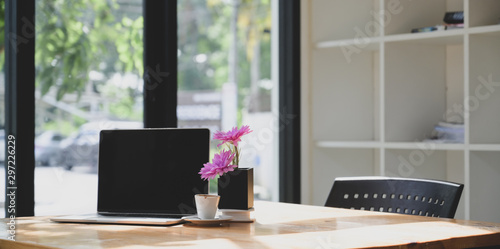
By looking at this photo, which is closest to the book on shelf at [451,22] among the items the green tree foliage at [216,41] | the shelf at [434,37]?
the shelf at [434,37]

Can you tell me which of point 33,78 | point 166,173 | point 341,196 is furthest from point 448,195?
point 33,78

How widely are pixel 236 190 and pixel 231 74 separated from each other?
1651 mm

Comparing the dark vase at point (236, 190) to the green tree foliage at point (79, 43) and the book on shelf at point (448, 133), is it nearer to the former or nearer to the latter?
the green tree foliage at point (79, 43)

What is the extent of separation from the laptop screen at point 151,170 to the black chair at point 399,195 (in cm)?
66

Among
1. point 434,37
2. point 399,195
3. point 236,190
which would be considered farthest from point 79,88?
point 434,37

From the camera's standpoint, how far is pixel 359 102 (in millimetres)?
3650

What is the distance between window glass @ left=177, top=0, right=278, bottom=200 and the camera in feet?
10.5

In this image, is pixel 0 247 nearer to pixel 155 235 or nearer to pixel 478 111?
pixel 155 235

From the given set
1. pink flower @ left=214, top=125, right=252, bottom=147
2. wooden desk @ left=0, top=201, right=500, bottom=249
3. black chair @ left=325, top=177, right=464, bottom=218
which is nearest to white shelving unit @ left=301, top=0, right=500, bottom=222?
black chair @ left=325, top=177, right=464, bottom=218

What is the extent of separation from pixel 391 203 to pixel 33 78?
141cm

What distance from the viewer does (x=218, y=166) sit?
6.11ft

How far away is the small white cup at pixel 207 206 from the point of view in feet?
5.93

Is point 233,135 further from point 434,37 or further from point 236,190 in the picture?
point 434,37

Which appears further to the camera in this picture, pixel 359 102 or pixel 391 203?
pixel 359 102
